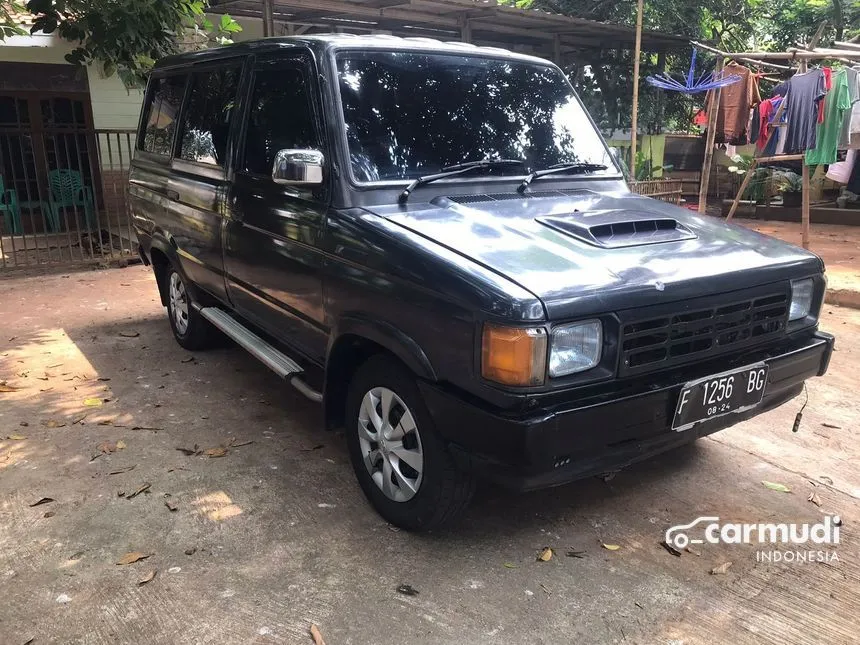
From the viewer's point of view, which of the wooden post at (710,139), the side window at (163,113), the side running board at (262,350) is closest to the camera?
the side running board at (262,350)

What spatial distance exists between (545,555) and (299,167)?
6.43 feet

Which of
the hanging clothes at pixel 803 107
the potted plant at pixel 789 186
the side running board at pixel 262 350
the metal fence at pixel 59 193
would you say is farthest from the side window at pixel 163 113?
the potted plant at pixel 789 186

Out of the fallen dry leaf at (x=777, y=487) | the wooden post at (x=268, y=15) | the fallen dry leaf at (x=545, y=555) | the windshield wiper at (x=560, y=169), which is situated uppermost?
the wooden post at (x=268, y=15)

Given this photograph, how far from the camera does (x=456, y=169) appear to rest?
132 inches

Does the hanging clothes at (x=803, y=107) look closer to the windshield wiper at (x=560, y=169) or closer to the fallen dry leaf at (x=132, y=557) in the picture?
A: the windshield wiper at (x=560, y=169)

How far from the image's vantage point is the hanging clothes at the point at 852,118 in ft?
24.4

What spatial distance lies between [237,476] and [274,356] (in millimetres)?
708

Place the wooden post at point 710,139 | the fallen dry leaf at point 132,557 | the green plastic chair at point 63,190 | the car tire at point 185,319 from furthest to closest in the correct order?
the green plastic chair at point 63,190 < the wooden post at point 710,139 < the car tire at point 185,319 < the fallen dry leaf at point 132,557

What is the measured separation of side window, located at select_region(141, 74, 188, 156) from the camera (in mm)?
5094

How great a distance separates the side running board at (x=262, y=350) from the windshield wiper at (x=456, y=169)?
108 centimetres

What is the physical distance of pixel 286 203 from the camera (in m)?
3.50

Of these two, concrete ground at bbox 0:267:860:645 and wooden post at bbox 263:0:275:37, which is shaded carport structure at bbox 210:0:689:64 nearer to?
wooden post at bbox 263:0:275:37

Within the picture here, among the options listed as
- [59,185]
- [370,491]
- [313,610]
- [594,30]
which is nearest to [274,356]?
[370,491]

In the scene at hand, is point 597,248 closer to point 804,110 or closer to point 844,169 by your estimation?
point 804,110
